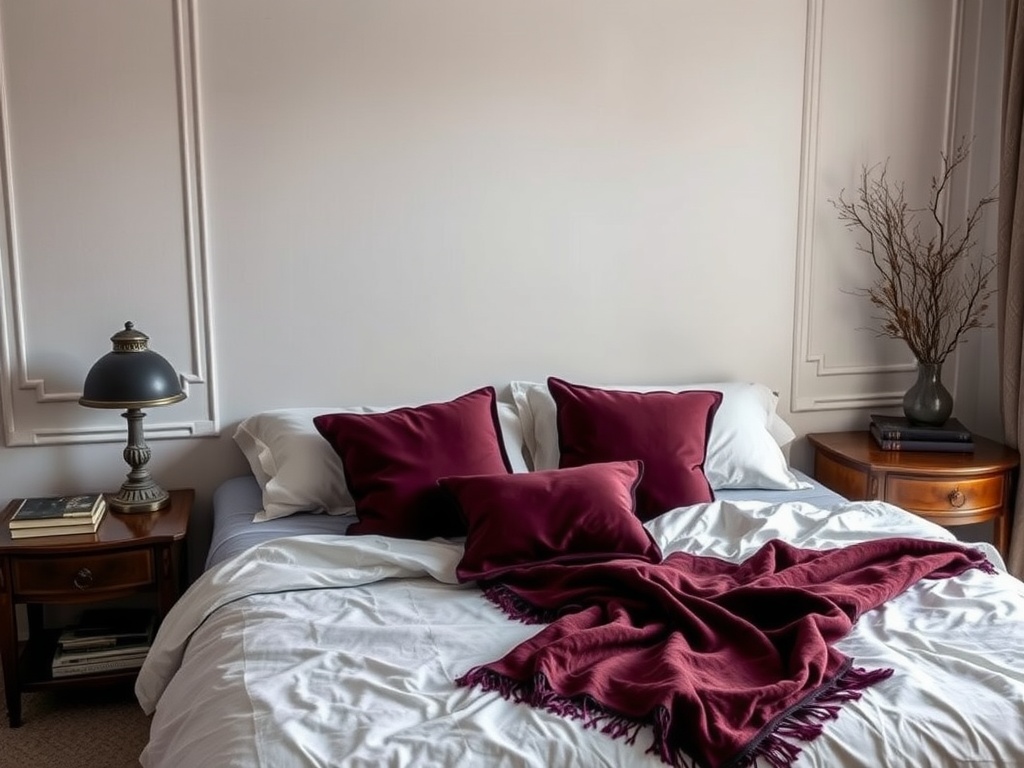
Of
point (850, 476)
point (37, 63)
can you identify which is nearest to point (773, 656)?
point (850, 476)

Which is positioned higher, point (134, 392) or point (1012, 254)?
point (1012, 254)

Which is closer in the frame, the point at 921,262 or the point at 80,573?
the point at 80,573

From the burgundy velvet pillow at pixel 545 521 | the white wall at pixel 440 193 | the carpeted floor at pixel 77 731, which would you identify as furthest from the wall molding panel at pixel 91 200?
the burgundy velvet pillow at pixel 545 521

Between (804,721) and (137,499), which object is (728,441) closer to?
(804,721)

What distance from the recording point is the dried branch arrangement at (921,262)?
11.9 feet

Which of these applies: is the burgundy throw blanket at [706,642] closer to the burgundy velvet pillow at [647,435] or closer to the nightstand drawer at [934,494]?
the burgundy velvet pillow at [647,435]

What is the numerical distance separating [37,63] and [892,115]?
110 inches

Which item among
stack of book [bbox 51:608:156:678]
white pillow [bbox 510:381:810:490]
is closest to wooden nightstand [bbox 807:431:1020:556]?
white pillow [bbox 510:381:810:490]

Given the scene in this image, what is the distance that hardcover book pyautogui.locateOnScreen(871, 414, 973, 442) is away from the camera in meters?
3.42

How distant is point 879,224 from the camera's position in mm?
3666

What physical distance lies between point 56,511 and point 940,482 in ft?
8.76

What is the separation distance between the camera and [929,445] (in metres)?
3.44

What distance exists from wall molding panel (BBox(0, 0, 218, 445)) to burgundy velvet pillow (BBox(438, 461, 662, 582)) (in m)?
1.15

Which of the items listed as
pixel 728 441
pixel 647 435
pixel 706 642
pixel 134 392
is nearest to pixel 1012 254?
pixel 728 441
